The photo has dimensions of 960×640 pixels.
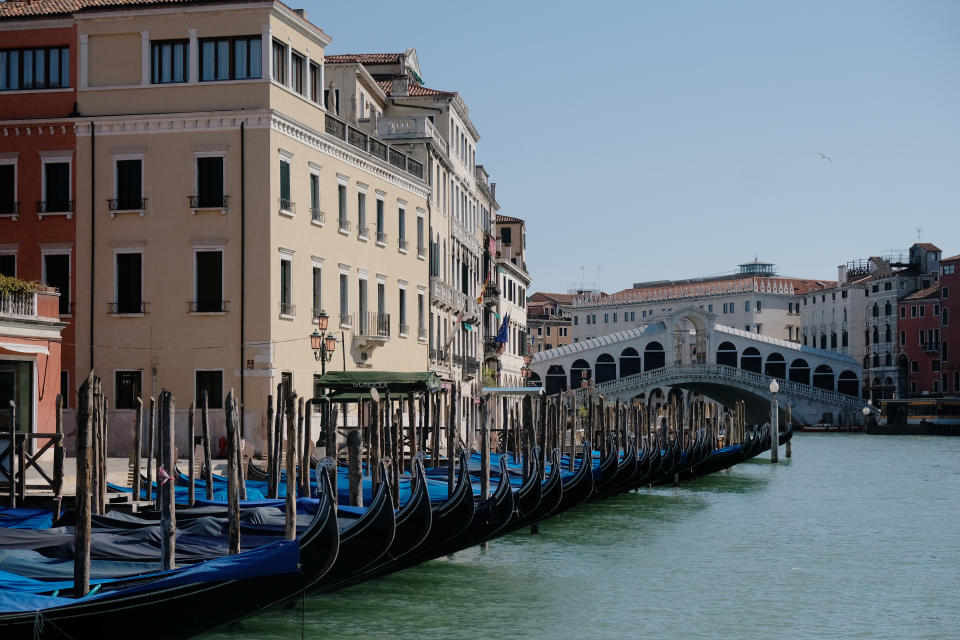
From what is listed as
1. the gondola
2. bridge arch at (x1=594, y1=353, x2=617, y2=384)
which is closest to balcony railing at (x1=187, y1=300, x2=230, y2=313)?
the gondola

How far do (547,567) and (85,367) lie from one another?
9.02 meters

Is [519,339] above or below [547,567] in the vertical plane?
above

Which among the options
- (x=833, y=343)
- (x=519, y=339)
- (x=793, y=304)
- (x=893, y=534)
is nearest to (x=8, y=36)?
(x=893, y=534)

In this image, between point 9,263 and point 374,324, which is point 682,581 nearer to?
point 374,324

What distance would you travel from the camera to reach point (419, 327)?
2531 cm

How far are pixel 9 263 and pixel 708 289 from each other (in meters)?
60.4

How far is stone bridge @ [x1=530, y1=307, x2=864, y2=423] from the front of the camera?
57250 millimetres

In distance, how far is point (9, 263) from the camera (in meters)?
19.8

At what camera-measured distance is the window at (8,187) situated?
778 inches

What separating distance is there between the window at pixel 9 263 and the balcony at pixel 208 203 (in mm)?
2814

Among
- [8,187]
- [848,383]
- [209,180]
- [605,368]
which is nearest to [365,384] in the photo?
[209,180]

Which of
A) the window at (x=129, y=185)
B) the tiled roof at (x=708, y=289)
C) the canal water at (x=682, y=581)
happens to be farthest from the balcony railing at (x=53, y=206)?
the tiled roof at (x=708, y=289)

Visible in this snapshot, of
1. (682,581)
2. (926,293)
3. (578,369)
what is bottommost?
(682,581)

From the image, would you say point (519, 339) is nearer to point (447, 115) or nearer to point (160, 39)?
point (447, 115)
